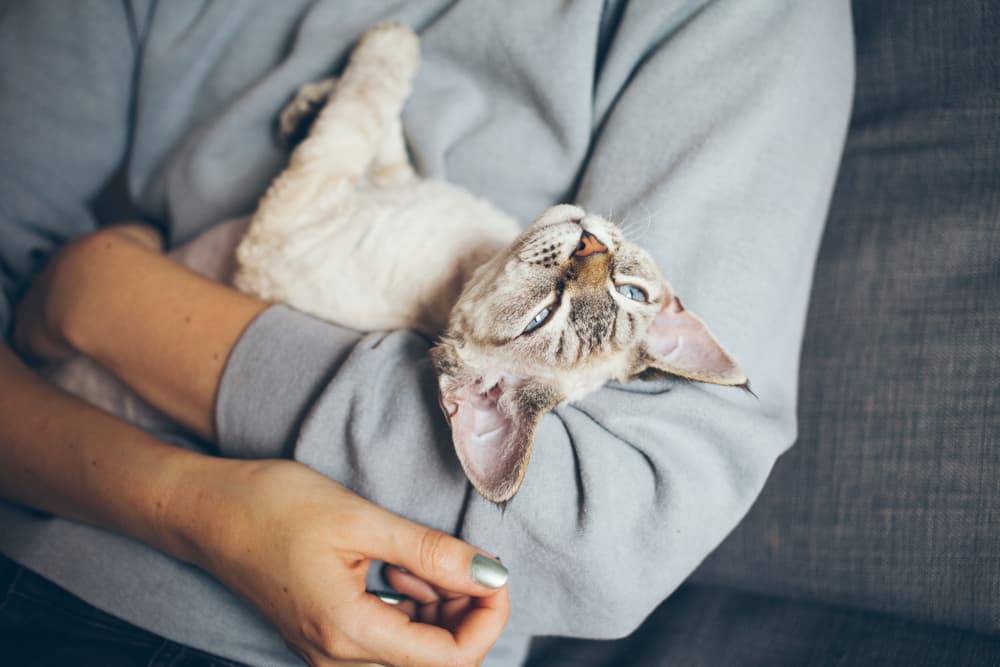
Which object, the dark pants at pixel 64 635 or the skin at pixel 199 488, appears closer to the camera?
the skin at pixel 199 488

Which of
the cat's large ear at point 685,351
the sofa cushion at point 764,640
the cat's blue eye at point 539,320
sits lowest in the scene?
the sofa cushion at point 764,640

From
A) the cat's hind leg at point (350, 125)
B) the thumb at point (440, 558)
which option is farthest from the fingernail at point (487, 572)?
the cat's hind leg at point (350, 125)

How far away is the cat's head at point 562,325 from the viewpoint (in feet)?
3.71

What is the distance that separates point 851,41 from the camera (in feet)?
4.44

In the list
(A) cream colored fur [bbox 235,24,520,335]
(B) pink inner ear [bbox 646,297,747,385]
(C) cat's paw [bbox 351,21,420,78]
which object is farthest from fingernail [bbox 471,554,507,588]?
(C) cat's paw [bbox 351,21,420,78]

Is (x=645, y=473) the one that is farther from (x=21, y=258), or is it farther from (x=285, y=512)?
(x=21, y=258)

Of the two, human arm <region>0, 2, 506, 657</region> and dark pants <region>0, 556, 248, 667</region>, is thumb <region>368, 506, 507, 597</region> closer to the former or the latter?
human arm <region>0, 2, 506, 657</region>

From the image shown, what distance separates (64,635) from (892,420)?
1.87 m

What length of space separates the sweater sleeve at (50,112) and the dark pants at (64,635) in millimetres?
737

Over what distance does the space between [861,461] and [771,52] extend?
3.05 feet

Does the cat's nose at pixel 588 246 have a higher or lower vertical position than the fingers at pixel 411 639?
higher

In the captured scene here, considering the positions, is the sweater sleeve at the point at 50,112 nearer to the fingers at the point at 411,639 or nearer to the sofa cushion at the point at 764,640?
the fingers at the point at 411,639

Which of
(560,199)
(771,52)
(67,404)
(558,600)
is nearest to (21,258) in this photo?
(67,404)

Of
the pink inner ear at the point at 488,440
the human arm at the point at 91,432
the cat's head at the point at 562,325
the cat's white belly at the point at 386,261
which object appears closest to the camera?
the pink inner ear at the point at 488,440
